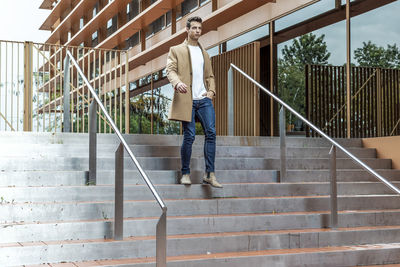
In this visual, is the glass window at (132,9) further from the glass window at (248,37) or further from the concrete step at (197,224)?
the concrete step at (197,224)

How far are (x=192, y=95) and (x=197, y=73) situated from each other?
0.88ft

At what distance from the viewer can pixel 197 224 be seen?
244 inches

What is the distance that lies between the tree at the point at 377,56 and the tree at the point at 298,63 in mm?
743

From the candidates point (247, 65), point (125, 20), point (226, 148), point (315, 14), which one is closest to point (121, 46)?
point (125, 20)

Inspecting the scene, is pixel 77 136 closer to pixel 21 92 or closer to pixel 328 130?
pixel 21 92

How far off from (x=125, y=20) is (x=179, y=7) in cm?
483

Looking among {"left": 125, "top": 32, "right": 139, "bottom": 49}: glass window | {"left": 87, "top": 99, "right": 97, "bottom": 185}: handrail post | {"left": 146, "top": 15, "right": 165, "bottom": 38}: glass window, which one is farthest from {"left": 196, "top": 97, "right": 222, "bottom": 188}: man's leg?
{"left": 125, "top": 32, "right": 139, "bottom": 49}: glass window

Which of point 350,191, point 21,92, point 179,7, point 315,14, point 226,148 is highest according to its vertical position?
point 179,7

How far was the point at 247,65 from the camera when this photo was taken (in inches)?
499

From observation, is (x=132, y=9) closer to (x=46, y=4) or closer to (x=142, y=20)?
(x=142, y=20)

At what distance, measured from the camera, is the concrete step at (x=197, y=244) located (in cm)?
526

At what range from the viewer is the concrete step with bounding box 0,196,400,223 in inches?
233

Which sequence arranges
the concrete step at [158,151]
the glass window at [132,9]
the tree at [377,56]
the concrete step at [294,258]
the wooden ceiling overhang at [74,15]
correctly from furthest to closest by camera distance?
the wooden ceiling overhang at [74,15], the glass window at [132,9], the tree at [377,56], the concrete step at [158,151], the concrete step at [294,258]

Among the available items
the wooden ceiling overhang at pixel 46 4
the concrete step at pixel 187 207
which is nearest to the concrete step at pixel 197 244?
the concrete step at pixel 187 207
